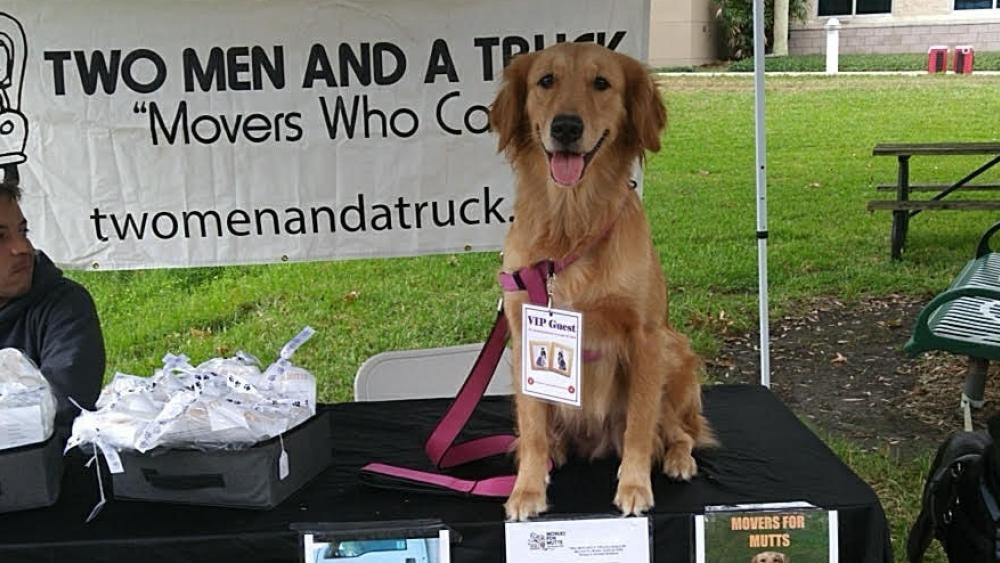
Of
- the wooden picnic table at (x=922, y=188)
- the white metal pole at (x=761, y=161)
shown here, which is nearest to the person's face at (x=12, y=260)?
the white metal pole at (x=761, y=161)

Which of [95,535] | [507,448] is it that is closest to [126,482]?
[95,535]

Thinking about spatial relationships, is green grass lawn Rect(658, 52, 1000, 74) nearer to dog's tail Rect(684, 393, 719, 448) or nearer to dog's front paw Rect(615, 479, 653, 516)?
dog's tail Rect(684, 393, 719, 448)

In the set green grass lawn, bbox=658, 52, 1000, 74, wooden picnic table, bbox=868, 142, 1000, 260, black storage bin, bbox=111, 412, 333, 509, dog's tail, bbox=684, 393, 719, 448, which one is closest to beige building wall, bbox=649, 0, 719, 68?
green grass lawn, bbox=658, 52, 1000, 74

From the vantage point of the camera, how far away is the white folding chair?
3094 mm

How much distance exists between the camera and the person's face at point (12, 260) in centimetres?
243

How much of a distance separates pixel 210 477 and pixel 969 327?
302 cm

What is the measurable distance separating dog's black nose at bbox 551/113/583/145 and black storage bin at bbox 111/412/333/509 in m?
0.76

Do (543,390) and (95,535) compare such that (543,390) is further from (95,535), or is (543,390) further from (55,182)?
(55,182)

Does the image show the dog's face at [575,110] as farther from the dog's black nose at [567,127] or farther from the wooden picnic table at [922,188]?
the wooden picnic table at [922,188]

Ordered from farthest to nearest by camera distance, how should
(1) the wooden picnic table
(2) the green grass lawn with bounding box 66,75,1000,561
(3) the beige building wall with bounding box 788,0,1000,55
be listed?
1. (3) the beige building wall with bounding box 788,0,1000,55
2. (1) the wooden picnic table
3. (2) the green grass lawn with bounding box 66,75,1000,561

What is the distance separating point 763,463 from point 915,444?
2.55 m

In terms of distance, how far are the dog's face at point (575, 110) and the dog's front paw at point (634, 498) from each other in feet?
1.88

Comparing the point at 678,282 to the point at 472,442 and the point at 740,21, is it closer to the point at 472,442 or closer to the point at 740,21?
the point at 472,442

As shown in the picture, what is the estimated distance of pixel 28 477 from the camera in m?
1.75
